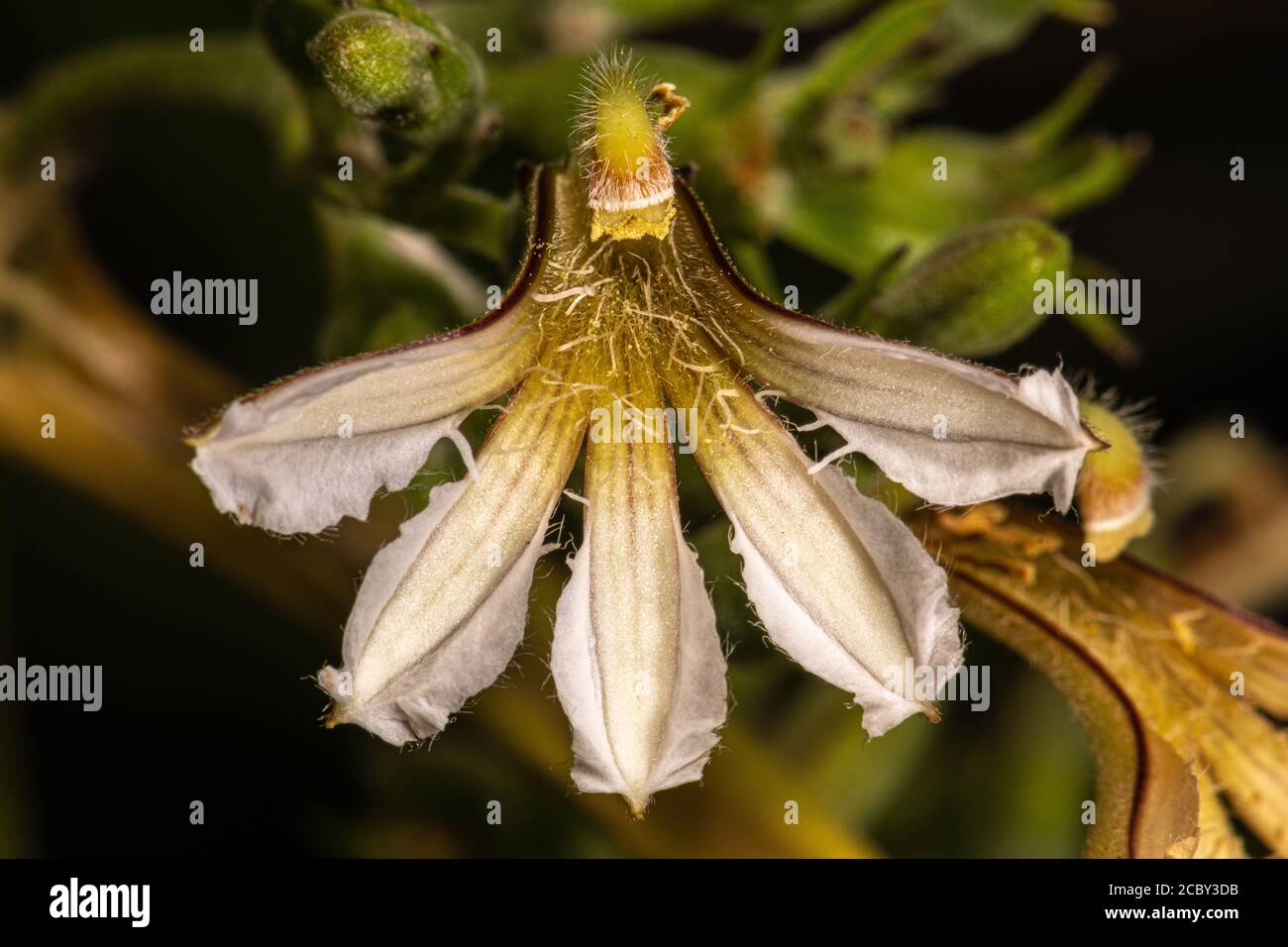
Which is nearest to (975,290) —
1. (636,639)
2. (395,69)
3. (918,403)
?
(918,403)

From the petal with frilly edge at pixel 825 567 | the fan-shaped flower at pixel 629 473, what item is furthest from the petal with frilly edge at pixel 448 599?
the petal with frilly edge at pixel 825 567

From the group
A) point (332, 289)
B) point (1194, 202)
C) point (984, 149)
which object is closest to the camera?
point (332, 289)

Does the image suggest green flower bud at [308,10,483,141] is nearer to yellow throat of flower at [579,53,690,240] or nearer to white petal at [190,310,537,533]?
yellow throat of flower at [579,53,690,240]

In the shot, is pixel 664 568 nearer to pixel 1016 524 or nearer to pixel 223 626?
pixel 1016 524

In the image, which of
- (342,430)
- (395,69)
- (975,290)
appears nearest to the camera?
(342,430)

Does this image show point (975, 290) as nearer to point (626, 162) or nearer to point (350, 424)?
point (626, 162)

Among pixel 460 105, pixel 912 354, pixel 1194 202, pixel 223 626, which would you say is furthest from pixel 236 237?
pixel 1194 202
